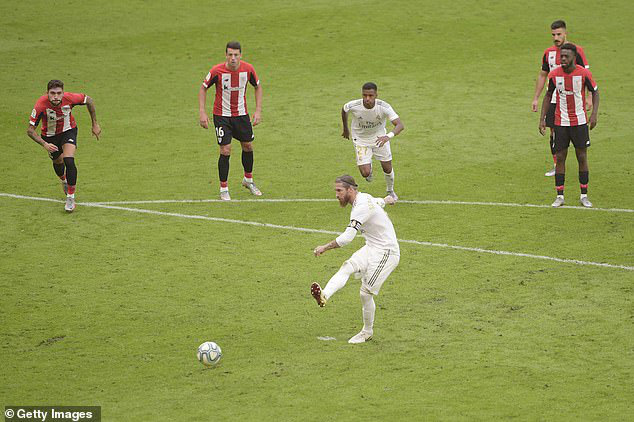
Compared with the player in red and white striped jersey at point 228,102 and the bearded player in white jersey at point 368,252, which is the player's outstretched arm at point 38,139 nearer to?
the player in red and white striped jersey at point 228,102

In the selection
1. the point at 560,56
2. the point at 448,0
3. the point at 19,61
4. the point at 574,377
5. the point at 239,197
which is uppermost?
the point at 448,0

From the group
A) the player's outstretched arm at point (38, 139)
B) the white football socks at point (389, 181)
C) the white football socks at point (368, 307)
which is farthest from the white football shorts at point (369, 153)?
the white football socks at point (368, 307)

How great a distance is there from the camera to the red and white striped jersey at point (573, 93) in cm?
1622

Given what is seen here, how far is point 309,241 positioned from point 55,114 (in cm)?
510

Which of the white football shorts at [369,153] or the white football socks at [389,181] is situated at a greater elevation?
the white football shorts at [369,153]

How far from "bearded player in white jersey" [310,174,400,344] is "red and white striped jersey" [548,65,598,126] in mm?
6114

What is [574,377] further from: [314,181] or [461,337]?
[314,181]

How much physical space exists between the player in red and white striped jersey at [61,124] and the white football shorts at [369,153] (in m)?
4.59

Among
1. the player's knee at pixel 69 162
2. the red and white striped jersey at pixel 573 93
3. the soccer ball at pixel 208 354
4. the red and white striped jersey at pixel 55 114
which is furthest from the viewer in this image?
the player's knee at pixel 69 162

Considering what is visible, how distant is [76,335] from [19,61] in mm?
18018

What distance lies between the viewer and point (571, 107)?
1622cm

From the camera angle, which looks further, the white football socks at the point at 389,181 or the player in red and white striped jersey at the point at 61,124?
the white football socks at the point at 389,181

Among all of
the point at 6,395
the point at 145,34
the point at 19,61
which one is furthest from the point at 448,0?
the point at 6,395

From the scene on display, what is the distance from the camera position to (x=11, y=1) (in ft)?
108
